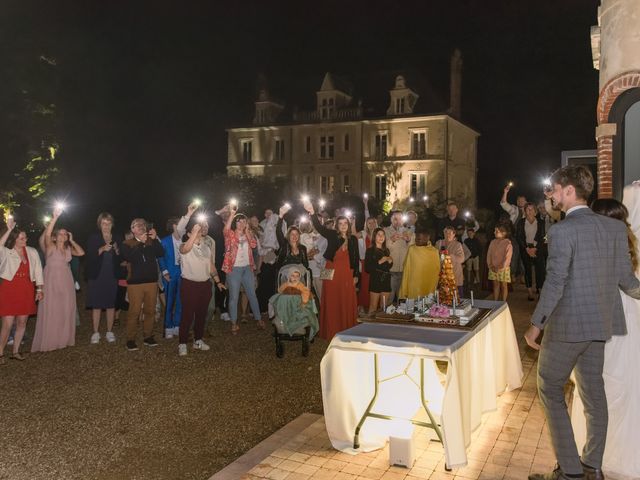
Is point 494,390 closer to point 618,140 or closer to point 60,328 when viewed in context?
point 618,140

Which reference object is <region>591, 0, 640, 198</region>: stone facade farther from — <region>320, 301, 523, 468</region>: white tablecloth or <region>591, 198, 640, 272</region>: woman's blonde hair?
<region>591, 198, 640, 272</region>: woman's blonde hair

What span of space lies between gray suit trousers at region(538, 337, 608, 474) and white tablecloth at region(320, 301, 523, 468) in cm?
64

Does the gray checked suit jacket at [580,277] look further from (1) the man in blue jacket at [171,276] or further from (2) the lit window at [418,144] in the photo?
(2) the lit window at [418,144]

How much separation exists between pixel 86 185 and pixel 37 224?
7.48 metres

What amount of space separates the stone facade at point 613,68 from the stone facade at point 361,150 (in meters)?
30.6

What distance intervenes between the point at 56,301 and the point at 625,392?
7.65 metres

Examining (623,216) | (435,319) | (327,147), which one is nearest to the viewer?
(623,216)


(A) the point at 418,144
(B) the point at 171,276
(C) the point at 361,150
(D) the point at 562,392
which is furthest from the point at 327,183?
(D) the point at 562,392

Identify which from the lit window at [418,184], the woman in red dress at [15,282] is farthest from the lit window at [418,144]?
the woman in red dress at [15,282]

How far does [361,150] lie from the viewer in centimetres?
4153

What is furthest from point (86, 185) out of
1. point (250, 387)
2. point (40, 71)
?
point (250, 387)

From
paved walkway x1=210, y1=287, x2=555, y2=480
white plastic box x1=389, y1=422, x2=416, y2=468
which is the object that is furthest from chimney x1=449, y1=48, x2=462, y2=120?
white plastic box x1=389, y1=422, x2=416, y2=468

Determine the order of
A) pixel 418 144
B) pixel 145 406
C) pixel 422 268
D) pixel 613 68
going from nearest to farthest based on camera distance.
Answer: pixel 145 406
pixel 613 68
pixel 422 268
pixel 418 144

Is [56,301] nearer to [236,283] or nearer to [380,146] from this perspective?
[236,283]
